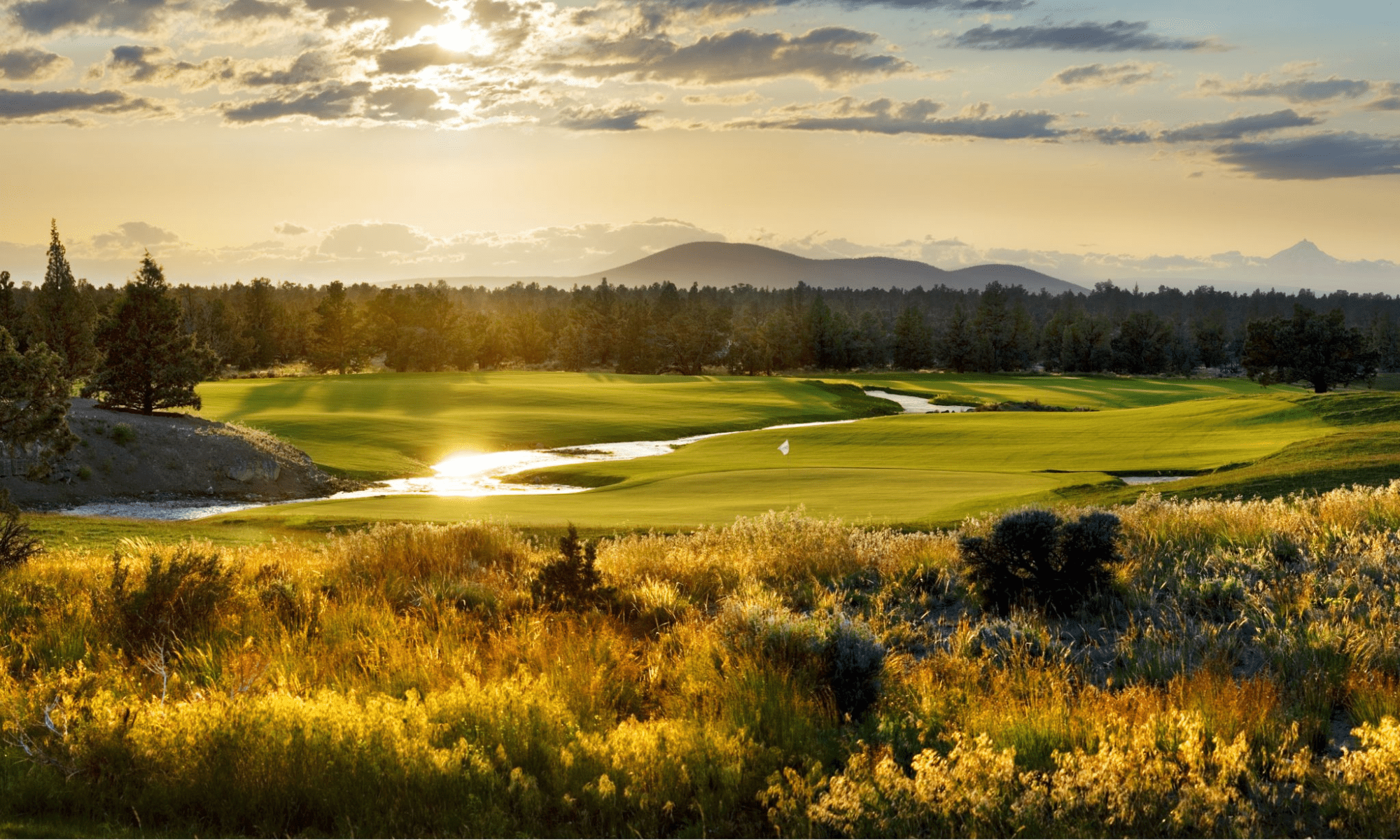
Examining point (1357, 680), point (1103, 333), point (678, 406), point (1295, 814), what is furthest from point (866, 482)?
point (1103, 333)

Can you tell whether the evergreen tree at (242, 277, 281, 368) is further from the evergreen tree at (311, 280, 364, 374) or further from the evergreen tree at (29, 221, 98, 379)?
the evergreen tree at (29, 221, 98, 379)

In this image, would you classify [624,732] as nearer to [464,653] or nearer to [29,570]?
[464,653]

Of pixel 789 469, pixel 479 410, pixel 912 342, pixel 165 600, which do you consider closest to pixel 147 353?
pixel 479 410

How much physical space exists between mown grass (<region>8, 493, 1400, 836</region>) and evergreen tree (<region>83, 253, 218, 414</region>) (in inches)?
1186

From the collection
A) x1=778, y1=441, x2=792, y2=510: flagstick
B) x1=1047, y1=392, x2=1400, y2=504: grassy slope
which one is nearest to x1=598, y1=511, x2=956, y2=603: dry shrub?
x1=1047, y1=392, x2=1400, y2=504: grassy slope

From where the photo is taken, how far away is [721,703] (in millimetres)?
7637

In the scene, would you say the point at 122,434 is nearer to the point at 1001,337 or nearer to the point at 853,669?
the point at 853,669

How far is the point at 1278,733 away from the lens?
22.2ft

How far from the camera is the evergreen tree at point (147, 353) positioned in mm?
38438

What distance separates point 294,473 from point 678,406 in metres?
29.1

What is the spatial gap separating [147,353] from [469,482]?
13490 mm

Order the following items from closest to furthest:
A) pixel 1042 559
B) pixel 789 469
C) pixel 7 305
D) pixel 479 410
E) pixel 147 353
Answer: pixel 1042 559, pixel 789 469, pixel 147 353, pixel 479 410, pixel 7 305

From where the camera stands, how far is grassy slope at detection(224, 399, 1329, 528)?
77.1 feet

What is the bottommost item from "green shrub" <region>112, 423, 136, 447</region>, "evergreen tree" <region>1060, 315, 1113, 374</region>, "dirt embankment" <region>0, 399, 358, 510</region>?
"dirt embankment" <region>0, 399, 358, 510</region>
